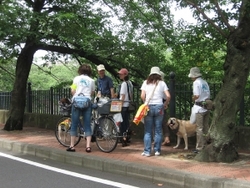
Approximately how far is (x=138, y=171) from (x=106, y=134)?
188 centimetres

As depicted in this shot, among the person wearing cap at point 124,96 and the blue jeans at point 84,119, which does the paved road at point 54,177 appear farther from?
the person wearing cap at point 124,96

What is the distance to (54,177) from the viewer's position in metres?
6.27

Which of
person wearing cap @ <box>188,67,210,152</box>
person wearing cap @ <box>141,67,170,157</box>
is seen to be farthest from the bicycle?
person wearing cap @ <box>188,67,210,152</box>

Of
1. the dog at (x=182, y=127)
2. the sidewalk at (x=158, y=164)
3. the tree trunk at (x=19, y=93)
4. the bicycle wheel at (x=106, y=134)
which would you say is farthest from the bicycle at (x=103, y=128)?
the tree trunk at (x=19, y=93)

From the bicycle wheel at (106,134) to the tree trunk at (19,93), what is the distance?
17.2 feet

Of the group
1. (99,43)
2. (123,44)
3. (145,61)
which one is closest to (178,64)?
(145,61)

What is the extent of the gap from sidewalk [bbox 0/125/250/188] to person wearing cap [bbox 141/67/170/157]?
331 millimetres

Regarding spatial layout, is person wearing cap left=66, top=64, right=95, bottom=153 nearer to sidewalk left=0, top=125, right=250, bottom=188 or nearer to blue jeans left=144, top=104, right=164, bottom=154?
sidewalk left=0, top=125, right=250, bottom=188

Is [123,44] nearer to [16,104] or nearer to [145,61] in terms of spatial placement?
[145,61]

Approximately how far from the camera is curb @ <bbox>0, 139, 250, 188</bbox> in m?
5.34

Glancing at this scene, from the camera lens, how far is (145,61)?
1259 centimetres

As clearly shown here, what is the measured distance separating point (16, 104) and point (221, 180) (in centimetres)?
892

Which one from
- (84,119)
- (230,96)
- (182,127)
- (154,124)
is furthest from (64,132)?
(230,96)

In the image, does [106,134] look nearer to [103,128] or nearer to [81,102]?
[103,128]
